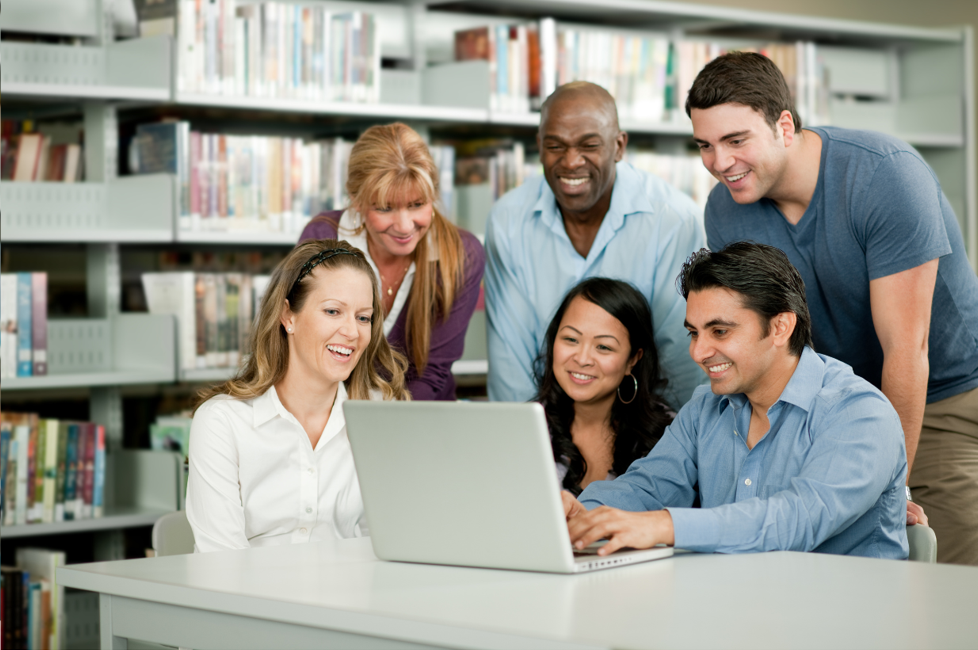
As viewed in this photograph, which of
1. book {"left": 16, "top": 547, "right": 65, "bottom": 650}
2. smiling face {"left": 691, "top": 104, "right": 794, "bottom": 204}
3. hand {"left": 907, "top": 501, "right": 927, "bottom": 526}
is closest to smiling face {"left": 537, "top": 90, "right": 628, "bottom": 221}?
smiling face {"left": 691, "top": 104, "right": 794, "bottom": 204}

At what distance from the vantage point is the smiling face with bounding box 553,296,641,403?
237 centimetres

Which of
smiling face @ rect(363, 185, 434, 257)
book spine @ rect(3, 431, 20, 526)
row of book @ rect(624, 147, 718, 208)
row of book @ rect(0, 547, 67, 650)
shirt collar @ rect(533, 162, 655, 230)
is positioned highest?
row of book @ rect(624, 147, 718, 208)

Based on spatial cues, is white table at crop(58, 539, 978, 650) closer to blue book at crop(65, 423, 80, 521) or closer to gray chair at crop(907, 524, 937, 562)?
gray chair at crop(907, 524, 937, 562)

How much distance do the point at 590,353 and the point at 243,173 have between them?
145 centimetres

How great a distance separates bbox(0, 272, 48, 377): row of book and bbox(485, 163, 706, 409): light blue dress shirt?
1255 millimetres

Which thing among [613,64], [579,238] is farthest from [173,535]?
[613,64]

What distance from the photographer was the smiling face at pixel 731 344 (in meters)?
1.78

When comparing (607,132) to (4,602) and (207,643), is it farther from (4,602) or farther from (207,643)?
(4,602)

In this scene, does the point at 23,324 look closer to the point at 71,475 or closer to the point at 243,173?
the point at 71,475

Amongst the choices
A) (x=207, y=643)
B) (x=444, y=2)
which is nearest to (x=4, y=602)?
(x=207, y=643)

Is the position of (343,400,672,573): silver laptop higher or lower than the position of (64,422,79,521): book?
higher

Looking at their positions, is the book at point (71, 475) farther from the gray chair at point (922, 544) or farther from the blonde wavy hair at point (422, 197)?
the gray chair at point (922, 544)

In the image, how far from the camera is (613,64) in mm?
3957

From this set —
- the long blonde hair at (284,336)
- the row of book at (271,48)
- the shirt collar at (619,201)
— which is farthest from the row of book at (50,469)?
the shirt collar at (619,201)
